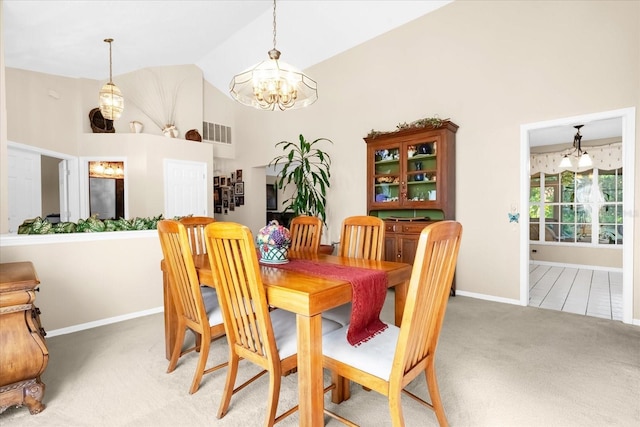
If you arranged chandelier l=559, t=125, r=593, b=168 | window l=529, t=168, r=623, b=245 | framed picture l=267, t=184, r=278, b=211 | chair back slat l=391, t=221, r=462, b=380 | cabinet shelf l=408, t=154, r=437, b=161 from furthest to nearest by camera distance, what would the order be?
framed picture l=267, t=184, r=278, b=211, window l=529, t=168, r=623, b=245, chandelier l=559, t=125, r=593, b=168, cabinet shelf l=408, t=154, r=437, b=161, chair back slat l=391, t=221, r=462, b=380

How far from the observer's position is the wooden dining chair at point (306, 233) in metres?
2.84

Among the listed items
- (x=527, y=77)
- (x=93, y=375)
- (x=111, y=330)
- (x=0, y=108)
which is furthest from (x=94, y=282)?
(x=527, y=77)

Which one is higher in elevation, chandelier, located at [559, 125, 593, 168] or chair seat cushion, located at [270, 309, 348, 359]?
chandelier, located at [559, 125, 593, 168]

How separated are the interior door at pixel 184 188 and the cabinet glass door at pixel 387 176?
12.3 ft

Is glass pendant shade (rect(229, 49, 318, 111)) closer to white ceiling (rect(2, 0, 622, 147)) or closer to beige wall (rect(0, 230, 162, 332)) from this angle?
beige wall (rect(0, 230, 162, 332))

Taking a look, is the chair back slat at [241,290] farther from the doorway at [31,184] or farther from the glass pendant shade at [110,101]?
the doorway at [31,184]

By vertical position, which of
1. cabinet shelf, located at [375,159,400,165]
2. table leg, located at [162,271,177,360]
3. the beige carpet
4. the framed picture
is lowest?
the beige carpet

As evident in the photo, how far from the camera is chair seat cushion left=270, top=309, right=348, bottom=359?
5.26ft

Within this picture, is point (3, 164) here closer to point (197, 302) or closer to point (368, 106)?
point (197, 302)

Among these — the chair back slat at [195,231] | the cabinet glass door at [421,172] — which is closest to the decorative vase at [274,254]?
the chair back slat at [195,231]

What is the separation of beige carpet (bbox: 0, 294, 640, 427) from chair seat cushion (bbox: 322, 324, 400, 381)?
455mm

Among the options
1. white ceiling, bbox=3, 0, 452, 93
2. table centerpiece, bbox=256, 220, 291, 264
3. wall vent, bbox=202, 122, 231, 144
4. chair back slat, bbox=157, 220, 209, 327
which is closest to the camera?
chair back slat, bbox=157, 220, 209, 327

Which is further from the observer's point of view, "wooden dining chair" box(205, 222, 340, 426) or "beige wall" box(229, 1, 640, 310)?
"beige wall" box(229, 1, 640, 310)

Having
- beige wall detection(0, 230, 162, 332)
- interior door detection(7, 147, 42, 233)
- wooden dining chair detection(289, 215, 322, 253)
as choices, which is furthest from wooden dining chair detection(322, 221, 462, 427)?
interior door detection(7, 147, 42, 233)
